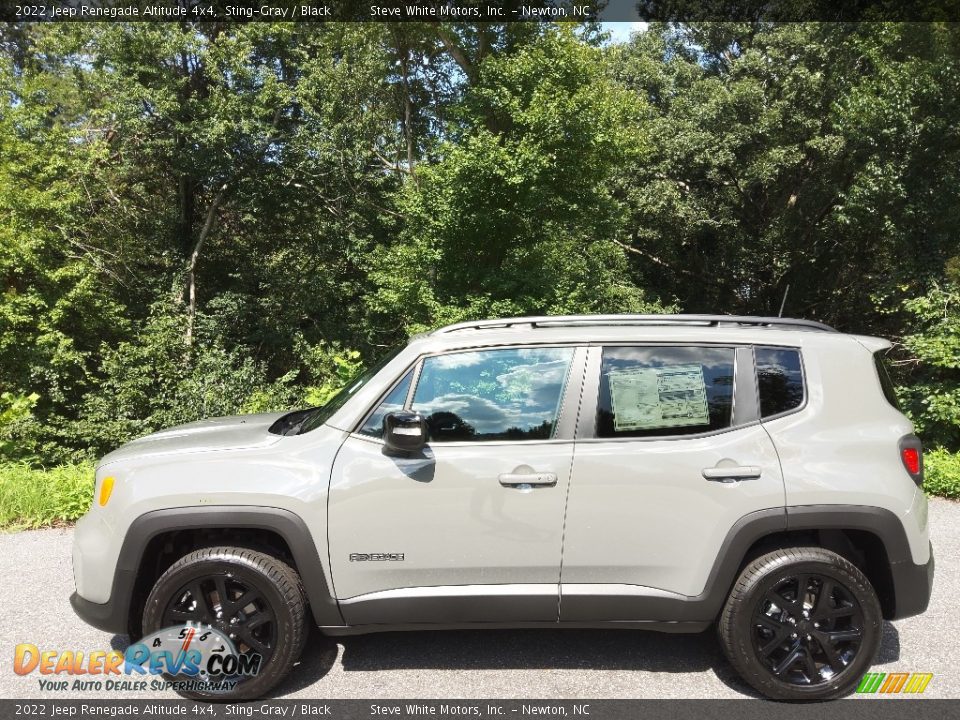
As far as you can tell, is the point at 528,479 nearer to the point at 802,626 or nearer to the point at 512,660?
the point at 512,660

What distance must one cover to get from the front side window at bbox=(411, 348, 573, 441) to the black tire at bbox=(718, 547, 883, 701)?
121 centimetres

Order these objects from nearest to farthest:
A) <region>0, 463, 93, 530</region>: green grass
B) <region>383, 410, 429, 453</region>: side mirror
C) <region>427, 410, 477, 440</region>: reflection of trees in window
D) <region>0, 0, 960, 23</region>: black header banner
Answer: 1. <region>383, 410, 429, 453</region>: side mirror
2. <region>427, 410, 477, 440</region>: reflection of trees in window
3. <region>0, 463, 93, 530</region>: green grass
4. <region>0, 0, 960, 23</region>: black header banner

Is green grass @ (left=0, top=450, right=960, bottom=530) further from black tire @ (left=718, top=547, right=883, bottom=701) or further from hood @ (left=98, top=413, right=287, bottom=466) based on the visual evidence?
black tire @ (left=718, top=547, right=883, bottom=701)

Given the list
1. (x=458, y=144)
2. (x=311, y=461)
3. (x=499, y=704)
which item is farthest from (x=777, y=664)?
(x=458, y=144)

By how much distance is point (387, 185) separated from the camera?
62.5 feet

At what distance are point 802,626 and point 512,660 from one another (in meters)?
1.42

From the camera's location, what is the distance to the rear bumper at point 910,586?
318 cm

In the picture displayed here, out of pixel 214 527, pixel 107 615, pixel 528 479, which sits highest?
pixel 528 479

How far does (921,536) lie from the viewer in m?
3.21

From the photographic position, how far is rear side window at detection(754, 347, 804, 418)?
3258 millimetres

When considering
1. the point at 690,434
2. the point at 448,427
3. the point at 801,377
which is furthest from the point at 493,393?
the point at 801,377

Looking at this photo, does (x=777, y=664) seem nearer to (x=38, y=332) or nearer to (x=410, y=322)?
(x=410, y=322)

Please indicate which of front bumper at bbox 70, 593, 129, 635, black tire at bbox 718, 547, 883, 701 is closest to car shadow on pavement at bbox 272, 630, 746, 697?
black tire at bbox 718, 547, 883, 701

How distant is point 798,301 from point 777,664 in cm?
2290
